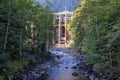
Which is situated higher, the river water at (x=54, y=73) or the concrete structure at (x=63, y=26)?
the concrete structure at (x=63, y=26)

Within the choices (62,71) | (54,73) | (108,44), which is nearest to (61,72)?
(62,71)

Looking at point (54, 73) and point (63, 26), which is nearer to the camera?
point (54, 73)

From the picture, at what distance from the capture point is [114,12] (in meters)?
23.5

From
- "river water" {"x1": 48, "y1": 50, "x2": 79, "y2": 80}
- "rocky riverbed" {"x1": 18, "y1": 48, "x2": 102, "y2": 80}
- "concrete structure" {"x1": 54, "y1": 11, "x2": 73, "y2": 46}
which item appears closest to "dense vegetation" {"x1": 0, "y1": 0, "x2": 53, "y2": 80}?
"rocky riverbed" {"x1": 18, "y1": 48, "x2": 102, "y2": 80}

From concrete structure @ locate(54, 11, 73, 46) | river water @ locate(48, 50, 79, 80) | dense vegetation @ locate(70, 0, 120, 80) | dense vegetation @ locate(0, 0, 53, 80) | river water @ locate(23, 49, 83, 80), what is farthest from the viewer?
concrete structure @ locate(54, 11, 73, 46)

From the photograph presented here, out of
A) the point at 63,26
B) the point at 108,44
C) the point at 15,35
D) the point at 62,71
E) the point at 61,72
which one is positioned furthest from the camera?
the point at 63,26

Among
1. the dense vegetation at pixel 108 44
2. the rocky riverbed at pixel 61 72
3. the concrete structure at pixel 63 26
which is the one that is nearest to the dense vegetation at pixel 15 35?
the rocky riverbed at pixel 61 72

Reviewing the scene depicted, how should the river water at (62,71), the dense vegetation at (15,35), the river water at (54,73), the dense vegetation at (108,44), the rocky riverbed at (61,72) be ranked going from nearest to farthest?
the dense vegetation at (15,35) → the dense vegetation at (108,44) → the rocky riverbed at (61,72) → the river water at (54,73) → the river water at (62,71)

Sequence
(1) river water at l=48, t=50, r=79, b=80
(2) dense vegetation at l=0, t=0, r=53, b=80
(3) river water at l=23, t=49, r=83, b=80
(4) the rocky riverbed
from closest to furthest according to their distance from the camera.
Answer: (2) dense vegetation at l=0, t=0, r=53, b=80 → (4) the rocky riverbed → (3) river water at l=23, t=49, r=83, b=80 → (1) river water at l=48, t=50, r=79, b=80

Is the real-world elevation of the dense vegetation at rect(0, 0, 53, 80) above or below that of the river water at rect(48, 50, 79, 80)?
above

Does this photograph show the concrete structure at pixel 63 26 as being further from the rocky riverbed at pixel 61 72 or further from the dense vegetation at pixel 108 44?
the dense vegetation at pixel 108 44

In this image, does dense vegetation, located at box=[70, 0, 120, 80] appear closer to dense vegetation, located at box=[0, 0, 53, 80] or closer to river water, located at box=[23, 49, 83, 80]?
river water, located at box=[23, 49, 83, 80]

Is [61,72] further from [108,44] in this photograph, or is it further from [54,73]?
[108,44]

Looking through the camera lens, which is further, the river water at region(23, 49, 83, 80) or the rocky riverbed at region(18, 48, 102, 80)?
the river water at region(23, 49, 83, 80)
